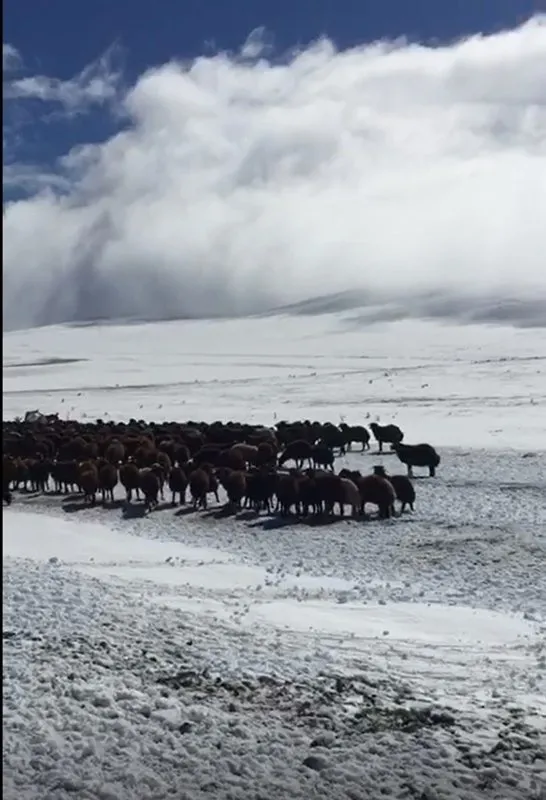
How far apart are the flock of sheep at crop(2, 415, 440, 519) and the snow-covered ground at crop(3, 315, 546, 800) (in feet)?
2.19

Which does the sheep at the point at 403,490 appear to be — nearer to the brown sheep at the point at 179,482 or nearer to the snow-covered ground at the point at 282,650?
the snow-covered ground at the point at 282,650

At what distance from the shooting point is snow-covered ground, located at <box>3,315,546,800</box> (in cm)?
550

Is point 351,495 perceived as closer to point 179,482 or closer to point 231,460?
point 179,482

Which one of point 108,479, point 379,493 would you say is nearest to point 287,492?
point 379,493

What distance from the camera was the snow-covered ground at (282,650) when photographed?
5.50m

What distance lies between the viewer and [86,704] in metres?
6.17

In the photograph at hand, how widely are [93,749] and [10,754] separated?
45 cm

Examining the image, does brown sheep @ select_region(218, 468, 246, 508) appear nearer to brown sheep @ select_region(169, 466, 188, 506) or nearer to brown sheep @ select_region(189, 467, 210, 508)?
brown sheep @ select_region(189, 467, 210, 508)

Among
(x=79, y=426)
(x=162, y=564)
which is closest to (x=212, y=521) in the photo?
(x=162, y=564)

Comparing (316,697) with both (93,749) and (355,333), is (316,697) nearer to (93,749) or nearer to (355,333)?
(93,749)

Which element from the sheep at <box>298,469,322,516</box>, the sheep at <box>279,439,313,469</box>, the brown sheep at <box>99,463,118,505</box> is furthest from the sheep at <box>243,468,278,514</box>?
the sheep at <box>279,439,313,469</box>

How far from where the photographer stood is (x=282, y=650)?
25.7 feet

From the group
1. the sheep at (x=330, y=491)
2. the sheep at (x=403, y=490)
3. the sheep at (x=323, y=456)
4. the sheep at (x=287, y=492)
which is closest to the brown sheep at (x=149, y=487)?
the sheep at (x=287, y=492)

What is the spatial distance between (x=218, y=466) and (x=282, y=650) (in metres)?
11.7
